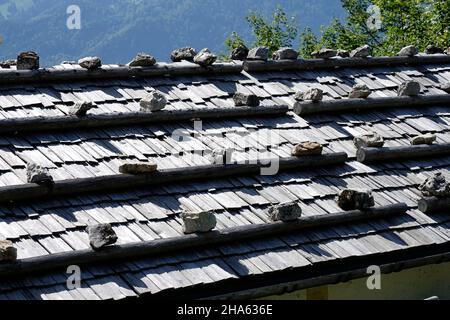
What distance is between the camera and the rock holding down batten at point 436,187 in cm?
984

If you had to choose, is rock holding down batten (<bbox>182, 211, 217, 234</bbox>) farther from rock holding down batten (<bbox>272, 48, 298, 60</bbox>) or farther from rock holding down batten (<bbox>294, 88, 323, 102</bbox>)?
rock holding down batten (<bbox>272, 48, 298, 60</bbox>)

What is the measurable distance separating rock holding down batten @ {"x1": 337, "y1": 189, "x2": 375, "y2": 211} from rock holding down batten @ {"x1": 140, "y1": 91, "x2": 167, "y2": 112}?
7.02 ft

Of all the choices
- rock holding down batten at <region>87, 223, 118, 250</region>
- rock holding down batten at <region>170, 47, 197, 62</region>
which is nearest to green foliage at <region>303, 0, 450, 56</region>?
rock holding down batten at <region>170, 47, 197, 62</region>

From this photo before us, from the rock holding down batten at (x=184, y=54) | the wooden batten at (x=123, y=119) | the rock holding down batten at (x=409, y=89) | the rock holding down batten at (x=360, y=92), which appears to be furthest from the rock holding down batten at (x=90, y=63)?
the rock holding down batten at (x=409, y=89)

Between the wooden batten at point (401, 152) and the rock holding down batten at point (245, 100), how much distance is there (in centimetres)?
132

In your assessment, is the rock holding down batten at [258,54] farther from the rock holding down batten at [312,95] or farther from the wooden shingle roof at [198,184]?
the rock holding down batten at [312,95]

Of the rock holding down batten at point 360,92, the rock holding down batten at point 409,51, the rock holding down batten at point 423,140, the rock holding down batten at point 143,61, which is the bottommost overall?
the rock holding down batten at point 423,140

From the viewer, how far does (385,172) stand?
1035 centimetres

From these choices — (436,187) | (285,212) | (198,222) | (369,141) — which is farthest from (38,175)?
(436,187)

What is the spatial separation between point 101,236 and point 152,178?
134 centimetres

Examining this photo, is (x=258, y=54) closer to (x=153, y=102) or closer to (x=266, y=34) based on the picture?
(x=153, y=102)

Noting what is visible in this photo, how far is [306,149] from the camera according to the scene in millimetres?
9891

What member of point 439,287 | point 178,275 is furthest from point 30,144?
point 439,287

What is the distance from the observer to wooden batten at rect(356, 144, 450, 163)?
1038 centimetres
